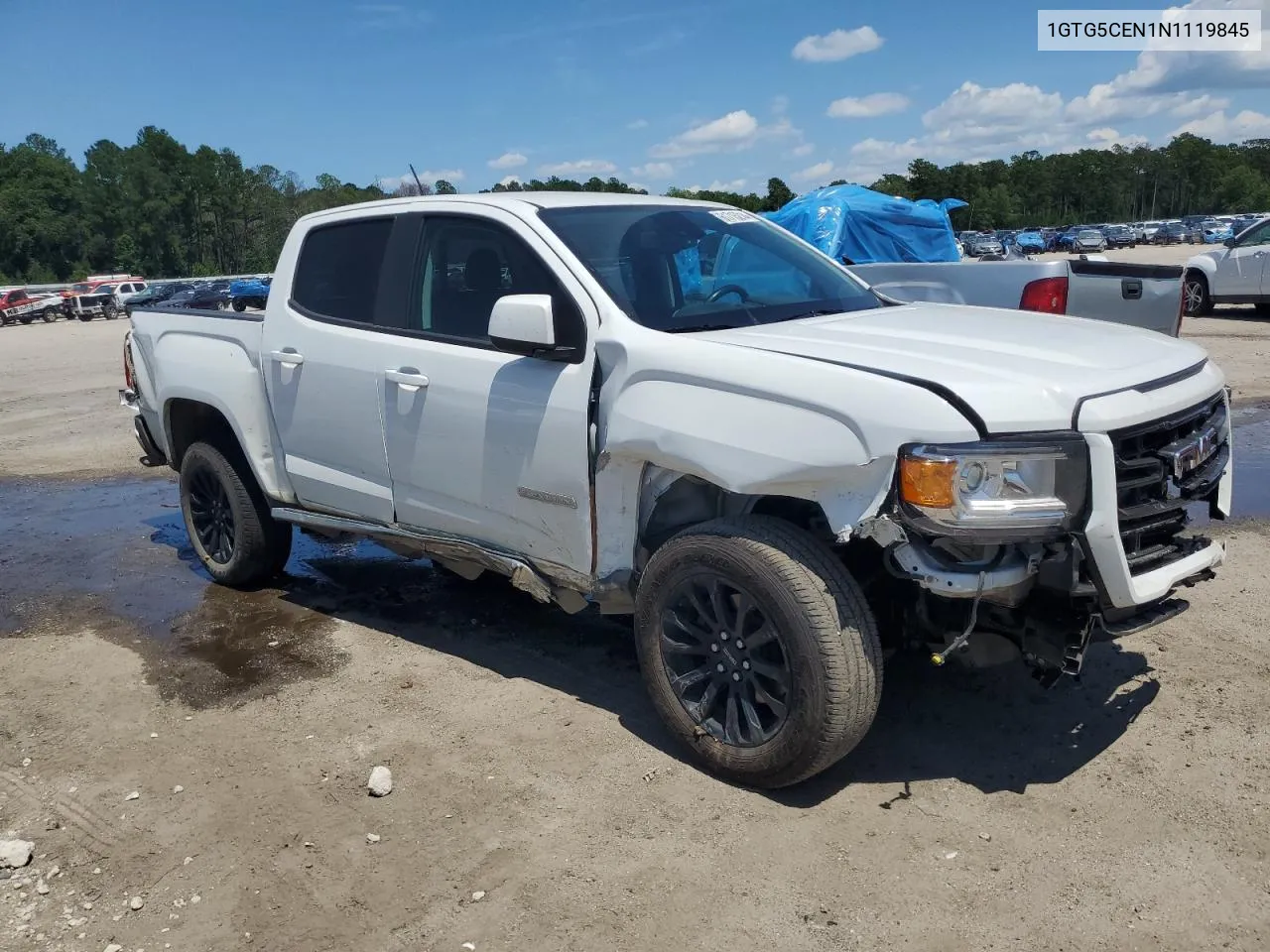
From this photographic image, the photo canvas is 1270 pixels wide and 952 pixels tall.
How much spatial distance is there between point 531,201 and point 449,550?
149cm

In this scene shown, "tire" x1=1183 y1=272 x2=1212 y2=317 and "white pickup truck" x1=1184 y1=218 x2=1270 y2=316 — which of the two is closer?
"white pickup truck" x1=1184 y1=218 x2=1270 y2=316

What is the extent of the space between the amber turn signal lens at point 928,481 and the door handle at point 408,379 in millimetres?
2121

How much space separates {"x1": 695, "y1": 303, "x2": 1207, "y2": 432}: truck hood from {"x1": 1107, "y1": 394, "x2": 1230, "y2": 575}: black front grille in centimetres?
16

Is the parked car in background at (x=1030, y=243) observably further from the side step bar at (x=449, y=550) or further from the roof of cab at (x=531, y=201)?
the side step bar at (x=449, y=550)

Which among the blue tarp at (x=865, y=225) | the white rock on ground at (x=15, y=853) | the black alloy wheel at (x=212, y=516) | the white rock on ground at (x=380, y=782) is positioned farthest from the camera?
the blue tarp at (x=865, y=225)

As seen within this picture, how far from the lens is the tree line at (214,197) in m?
95.4

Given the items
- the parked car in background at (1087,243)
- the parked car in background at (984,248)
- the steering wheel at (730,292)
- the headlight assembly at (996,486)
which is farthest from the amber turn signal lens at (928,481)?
the parked car in background at (1087,243)

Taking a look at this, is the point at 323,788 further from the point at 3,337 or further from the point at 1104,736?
the point at 3,337

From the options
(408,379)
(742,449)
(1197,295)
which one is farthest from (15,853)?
(1197,295)

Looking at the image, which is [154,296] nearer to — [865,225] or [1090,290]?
[865,225]

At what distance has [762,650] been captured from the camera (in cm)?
338

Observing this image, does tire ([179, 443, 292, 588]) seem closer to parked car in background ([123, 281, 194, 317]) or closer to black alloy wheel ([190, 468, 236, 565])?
black alloy wheel ([190, 468, 236, 565])

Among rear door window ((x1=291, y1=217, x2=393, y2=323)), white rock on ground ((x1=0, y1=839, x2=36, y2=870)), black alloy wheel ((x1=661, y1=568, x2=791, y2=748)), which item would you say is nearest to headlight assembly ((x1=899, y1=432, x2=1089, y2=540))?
black alloy wheel ((x1=661, y1=568, x2=791, y2=748))

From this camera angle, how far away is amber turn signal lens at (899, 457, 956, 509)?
2889 millimetres
